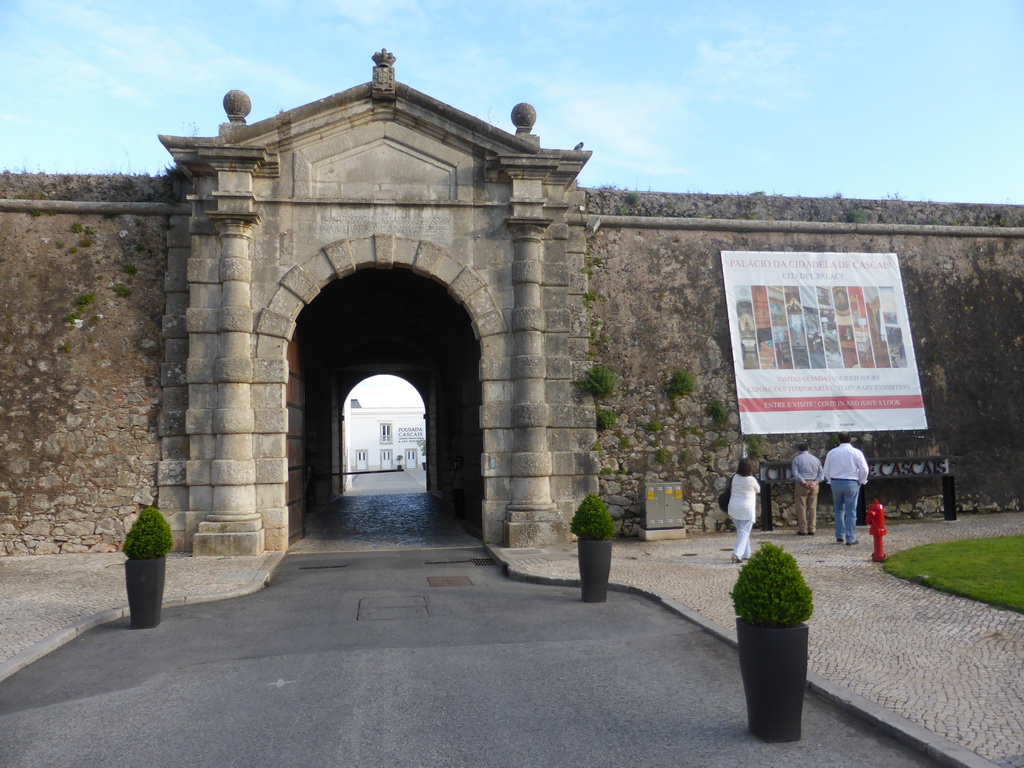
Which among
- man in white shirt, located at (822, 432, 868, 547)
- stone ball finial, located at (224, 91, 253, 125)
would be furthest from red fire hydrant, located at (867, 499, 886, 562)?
stone ball finial, located at (224, 91, 253, 125)

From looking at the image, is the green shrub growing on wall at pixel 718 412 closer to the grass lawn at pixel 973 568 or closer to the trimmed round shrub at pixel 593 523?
the grass lawn at pixel 973 568

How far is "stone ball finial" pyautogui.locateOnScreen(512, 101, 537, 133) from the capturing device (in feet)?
34.6

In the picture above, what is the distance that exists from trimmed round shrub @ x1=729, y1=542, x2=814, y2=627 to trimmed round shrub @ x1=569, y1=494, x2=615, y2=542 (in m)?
3.17

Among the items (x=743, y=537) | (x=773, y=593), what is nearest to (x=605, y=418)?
(x=743, y=537)

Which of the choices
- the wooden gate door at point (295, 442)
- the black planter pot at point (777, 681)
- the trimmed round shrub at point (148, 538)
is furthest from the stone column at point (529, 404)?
the black planter pot at point (777, 681)

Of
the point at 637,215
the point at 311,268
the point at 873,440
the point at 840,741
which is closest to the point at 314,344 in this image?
the point at 311,268

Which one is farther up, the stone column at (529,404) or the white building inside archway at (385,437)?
the white building inside archway at (385,437)

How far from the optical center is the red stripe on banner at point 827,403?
11.6 m

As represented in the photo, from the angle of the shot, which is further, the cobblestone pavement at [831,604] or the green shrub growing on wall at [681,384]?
the green shrub growing on wall at [681,384]

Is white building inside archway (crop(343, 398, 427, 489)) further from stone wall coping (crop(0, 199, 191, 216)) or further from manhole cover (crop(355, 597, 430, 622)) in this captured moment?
manhole cover (crop(355, 597, 430, 622))

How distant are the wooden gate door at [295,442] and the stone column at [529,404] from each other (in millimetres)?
3089

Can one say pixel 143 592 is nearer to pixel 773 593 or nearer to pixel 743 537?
pixel 773 593

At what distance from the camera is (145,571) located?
6.27 metres

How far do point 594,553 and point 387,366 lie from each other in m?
14.8
